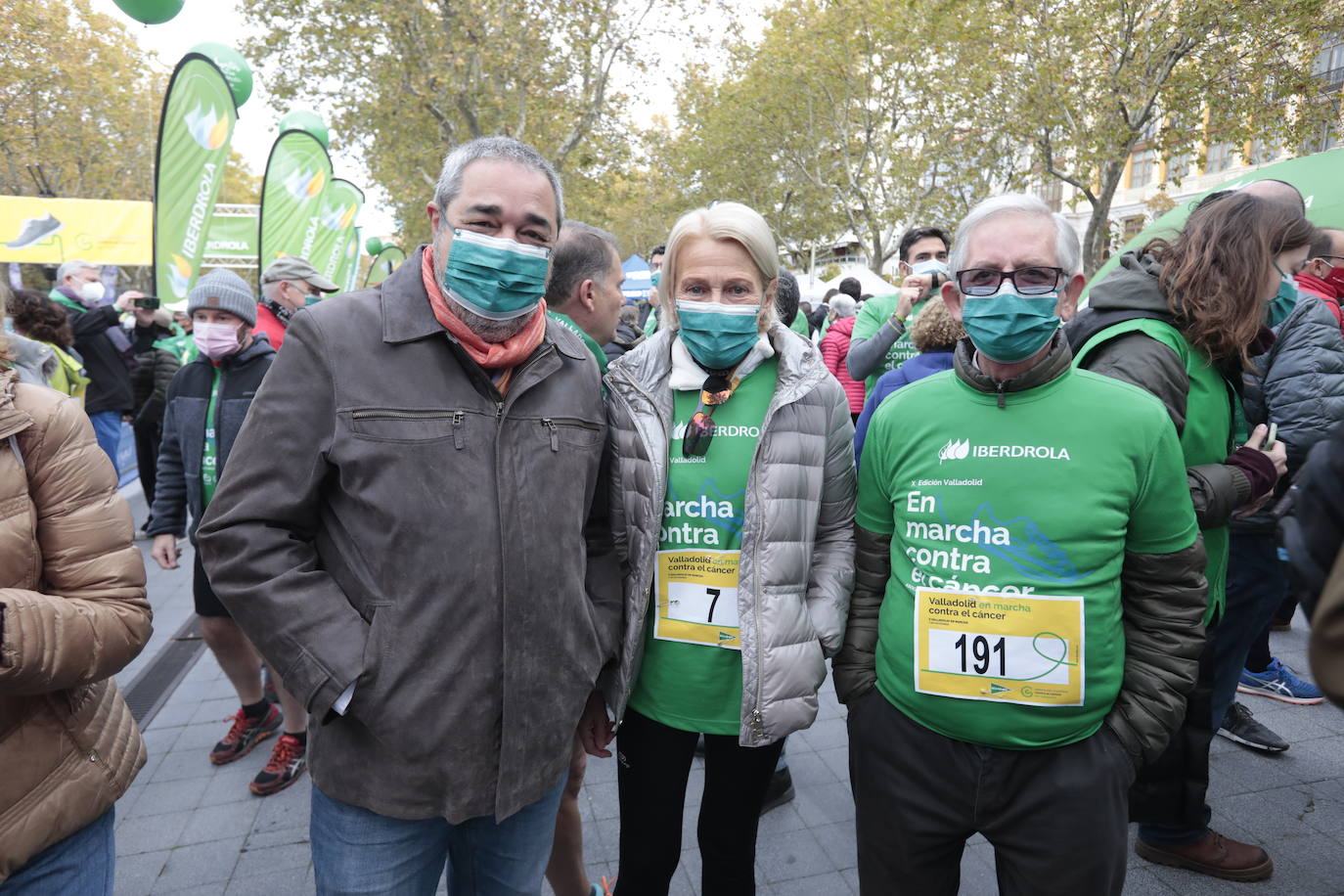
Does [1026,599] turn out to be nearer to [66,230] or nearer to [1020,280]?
[1020,280]

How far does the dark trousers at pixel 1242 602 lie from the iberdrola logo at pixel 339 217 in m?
12.1

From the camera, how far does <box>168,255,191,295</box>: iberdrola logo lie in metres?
7.26

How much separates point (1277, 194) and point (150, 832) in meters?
4.60

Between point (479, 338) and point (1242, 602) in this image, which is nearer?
point (479, 338)

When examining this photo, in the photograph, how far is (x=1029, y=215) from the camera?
1740 millimetres

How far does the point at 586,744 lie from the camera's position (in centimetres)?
202

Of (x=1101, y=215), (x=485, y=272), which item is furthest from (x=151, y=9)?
(x=1101, y=215)

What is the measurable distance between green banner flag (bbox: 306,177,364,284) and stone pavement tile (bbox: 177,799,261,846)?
9570mm

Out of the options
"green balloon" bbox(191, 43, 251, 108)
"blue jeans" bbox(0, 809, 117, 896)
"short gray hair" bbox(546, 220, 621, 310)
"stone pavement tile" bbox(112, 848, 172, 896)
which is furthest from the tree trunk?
"green balloon" bbox(191, 43, 251, 108)

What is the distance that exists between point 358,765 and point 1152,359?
2144mm

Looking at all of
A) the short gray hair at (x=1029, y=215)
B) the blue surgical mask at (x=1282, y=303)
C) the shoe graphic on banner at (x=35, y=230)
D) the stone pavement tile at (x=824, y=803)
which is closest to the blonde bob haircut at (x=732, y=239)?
the short gray hair at (x=1029, y=215)

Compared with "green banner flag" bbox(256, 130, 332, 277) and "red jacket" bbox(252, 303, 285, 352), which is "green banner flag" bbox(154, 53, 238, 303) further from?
"red jacket" bbox(252, 303, 285, 352)

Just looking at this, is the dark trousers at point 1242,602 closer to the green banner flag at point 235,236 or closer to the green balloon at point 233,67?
the green balloon at point 233,67

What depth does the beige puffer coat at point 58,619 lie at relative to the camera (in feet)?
4.54
